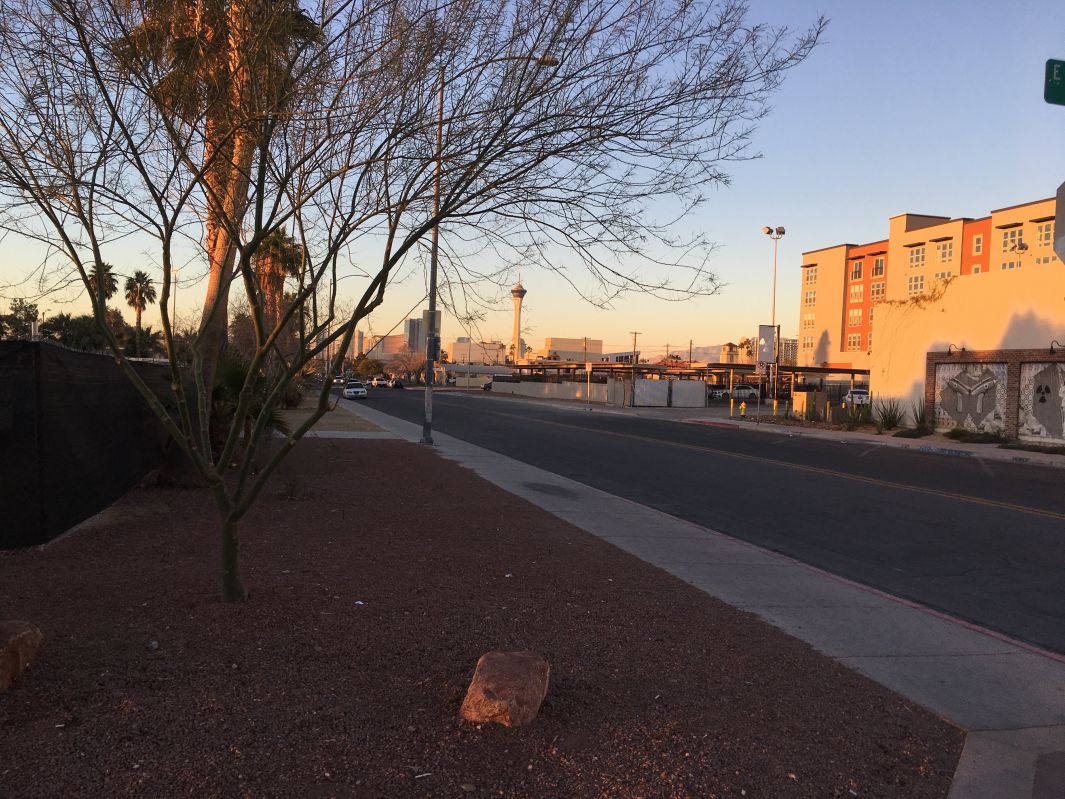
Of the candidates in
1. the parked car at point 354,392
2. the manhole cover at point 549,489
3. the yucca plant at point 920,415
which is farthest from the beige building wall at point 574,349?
the manhole cover at point 549,489

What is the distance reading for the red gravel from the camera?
3.67 m

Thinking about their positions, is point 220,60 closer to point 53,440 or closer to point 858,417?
point 53,440

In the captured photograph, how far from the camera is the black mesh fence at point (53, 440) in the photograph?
726 cm

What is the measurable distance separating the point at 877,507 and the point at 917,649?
25.0 feet

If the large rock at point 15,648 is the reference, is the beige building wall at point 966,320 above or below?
above

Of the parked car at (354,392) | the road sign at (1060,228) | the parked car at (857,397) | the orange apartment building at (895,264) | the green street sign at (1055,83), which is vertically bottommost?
the parked car at (354,392)

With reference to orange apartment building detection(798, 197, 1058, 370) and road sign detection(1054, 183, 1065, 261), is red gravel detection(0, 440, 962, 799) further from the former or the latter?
orange apartment building detection(798, 197, 1058, 370)

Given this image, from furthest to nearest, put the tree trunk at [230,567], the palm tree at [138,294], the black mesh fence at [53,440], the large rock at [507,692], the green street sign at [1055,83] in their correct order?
1. the palm tree at [138,294]
2. the green street sign at [1055,83]
3. the black mesh fence at [53,440]
4. the tree trunk at [230,567]
5. the large rock at [507,692]

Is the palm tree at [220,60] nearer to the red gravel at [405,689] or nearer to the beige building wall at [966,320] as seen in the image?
the red gravel at [405,689]

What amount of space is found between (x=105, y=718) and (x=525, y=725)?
197cm

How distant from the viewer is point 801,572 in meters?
8.52

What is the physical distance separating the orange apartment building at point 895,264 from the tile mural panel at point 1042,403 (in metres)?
17.3

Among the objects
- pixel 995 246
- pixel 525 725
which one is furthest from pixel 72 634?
pixel 995 246

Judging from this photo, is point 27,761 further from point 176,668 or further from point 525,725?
point 525,725
